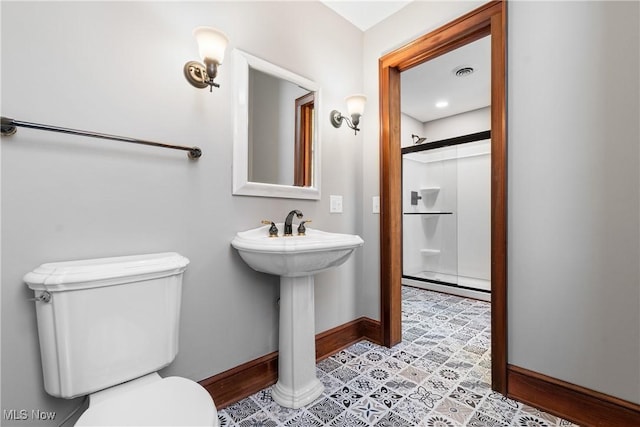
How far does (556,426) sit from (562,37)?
179cm

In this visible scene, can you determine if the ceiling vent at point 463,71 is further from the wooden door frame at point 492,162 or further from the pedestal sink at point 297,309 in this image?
the pedestal sink at point 297,309

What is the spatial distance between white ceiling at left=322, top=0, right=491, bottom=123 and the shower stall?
21.8 inches

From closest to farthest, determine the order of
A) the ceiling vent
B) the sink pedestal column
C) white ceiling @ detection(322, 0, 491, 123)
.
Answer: the sink pedestal column
white ceiling @ detection(322, 0, 491, 123)
the ceiling vent

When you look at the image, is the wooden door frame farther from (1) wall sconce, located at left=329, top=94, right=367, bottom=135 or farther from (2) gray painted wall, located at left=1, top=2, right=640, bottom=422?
(1) wall sconce, located at left=329, top=94, right=367, bottom=135

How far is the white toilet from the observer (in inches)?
32.5

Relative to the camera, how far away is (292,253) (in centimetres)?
123

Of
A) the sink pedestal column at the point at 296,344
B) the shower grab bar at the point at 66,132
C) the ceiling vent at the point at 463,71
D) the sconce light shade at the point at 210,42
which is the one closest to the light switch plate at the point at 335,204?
the sink pedestal column at the point at 296,344

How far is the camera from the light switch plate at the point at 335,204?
79.0 inches

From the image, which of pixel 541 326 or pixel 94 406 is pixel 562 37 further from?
pixel 94 406

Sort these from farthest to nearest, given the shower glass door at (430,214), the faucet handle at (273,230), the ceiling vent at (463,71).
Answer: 1. the shower glass door at (430,214)
2. the ceiling vent at (463,71)
3. the faucet handle at (273,230)

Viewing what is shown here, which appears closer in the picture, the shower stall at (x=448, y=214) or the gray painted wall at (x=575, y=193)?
the gray painted wall at (x=575, y=193)

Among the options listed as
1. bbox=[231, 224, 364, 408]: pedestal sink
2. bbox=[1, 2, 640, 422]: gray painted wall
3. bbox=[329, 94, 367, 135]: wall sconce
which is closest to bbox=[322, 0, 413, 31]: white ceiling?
bbox=[1, 2, 640, 422]: gray painted wall

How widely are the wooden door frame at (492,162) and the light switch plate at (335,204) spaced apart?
307mm

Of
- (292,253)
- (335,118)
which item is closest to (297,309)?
(292,253)
